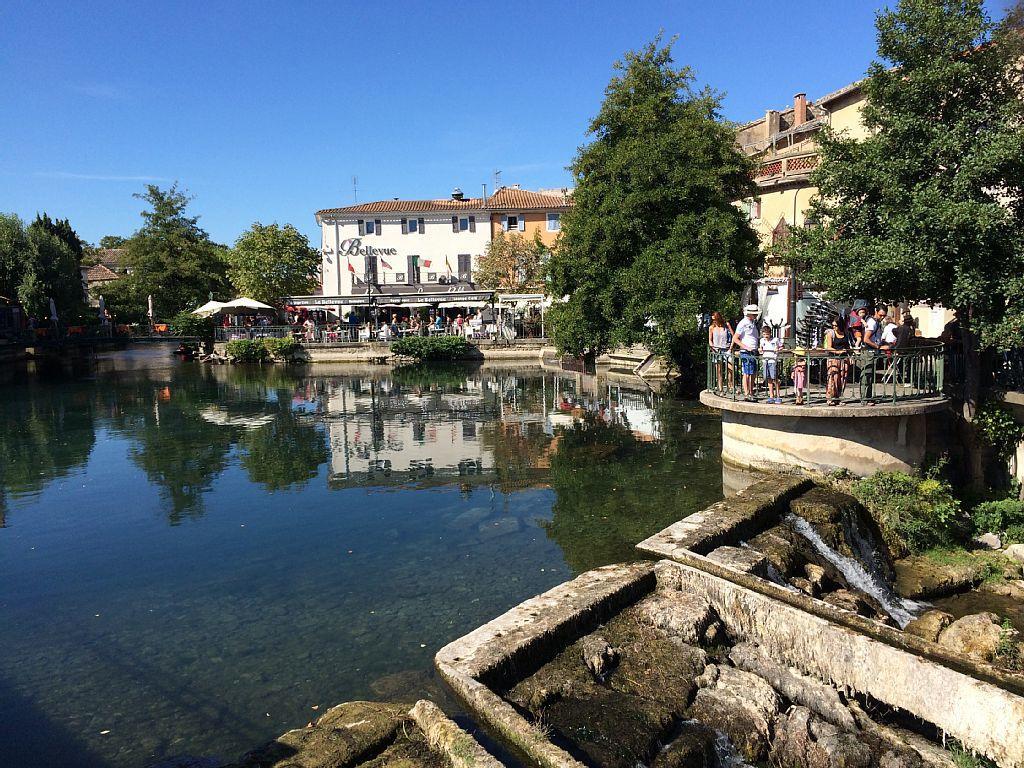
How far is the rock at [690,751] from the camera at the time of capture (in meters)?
5.69

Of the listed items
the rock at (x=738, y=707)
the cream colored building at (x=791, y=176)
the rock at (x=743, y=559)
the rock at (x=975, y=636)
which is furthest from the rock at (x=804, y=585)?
the cream colored building at (x=791, y=176)

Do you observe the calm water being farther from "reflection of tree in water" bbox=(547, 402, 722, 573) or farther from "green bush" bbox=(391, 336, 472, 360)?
"green bush" bbox=(391, 336, 472, 360)

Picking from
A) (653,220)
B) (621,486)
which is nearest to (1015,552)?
(621,486)

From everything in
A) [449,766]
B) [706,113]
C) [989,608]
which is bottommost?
[989,608]

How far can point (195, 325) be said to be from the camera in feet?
154

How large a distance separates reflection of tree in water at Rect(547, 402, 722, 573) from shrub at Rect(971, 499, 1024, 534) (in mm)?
4112

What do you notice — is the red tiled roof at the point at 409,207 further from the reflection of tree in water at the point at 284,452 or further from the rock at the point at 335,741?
the rock at the point at 335,741

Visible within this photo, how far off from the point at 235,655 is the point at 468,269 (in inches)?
1976

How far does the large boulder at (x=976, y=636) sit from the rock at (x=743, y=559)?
1.96 meters

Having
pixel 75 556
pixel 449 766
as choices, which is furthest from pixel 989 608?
pixel 75 556

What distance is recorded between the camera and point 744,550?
9297 mm

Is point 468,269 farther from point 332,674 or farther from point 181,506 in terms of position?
point 332,674

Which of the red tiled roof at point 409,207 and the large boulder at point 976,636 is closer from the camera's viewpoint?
the large boulder at point 976,636

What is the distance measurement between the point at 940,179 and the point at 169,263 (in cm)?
5806
